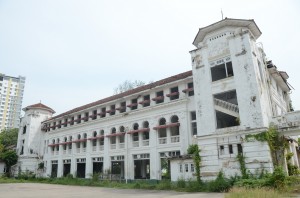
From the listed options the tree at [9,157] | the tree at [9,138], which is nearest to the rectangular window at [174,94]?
the tree at [9,157]

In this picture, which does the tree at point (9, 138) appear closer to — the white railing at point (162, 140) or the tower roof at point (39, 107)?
the tower roof at point (39, 107)

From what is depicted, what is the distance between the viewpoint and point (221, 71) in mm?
20812

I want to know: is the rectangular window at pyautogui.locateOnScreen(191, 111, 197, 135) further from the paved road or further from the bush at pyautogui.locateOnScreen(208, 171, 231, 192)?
the paved road

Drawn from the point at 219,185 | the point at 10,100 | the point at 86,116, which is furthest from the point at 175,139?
the point at 10,100

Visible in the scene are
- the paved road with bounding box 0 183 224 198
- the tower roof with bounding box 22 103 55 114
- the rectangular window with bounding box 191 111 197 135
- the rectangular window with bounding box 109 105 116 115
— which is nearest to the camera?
the paved road with bounding box 0 183 224 198

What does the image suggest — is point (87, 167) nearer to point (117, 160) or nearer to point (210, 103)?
point (117, 160)

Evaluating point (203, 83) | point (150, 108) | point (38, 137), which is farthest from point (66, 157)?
point (203, 83)

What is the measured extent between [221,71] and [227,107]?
12.3 feet

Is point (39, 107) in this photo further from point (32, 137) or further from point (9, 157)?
point (9, 157)

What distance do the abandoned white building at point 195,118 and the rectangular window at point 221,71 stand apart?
1.5 inches

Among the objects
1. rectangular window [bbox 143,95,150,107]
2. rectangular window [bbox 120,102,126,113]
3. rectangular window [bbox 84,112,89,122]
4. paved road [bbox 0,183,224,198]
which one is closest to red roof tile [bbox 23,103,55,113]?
rectangular window [bbox 84,112,89,122]

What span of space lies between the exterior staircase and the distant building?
106017mm

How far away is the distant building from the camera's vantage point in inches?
4054

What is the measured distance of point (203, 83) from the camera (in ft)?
65.8
